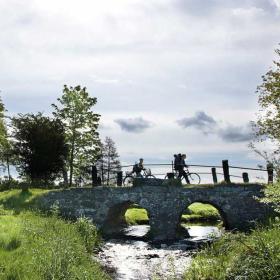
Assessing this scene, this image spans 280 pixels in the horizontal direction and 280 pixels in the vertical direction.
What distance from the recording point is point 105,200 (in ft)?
114

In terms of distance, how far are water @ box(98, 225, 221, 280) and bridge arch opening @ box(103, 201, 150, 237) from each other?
5.62ft

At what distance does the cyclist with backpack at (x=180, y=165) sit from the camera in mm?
35938

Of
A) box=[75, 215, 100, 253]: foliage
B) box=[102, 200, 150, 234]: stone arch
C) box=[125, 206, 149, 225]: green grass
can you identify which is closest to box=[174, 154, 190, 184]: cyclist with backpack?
box=[102, 200, 150, 234]: stone arch

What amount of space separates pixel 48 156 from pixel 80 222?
1759cm

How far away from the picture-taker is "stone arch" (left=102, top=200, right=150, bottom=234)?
115ft

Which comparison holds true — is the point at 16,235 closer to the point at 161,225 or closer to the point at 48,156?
the point at 161,225

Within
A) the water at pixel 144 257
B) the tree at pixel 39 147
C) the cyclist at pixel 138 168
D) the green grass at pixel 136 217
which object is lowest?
the water at pixel 144 257

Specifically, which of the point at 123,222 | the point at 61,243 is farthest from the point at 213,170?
the point at 61,243

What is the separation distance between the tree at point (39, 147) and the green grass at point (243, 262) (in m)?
26.7

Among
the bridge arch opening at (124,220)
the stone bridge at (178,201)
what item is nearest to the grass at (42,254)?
the stone bridge at (178,201)

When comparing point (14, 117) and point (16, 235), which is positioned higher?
point (14, 117)

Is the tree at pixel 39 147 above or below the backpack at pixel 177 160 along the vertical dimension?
above

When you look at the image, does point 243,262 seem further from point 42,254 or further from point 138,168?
point 138,168

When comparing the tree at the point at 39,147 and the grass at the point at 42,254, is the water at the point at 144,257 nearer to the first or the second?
the grass at the point at 42,254
